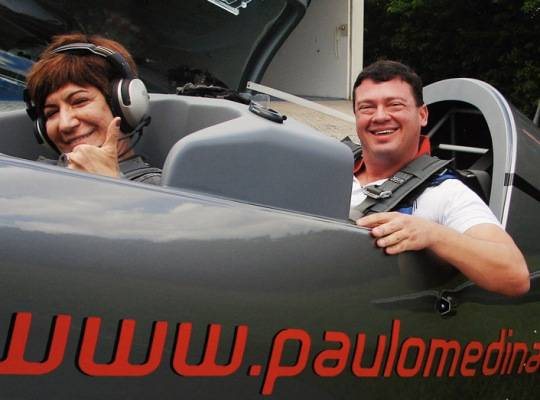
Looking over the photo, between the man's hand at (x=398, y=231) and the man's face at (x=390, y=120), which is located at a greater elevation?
the man's face at (x=390, y=120)

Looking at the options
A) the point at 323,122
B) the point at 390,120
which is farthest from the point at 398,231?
the point at 323,122

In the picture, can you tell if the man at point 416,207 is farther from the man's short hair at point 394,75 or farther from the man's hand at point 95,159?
the man's hand at point 95,159

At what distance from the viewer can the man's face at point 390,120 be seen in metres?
2.02

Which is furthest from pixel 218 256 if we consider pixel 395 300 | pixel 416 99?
pixel 416 99

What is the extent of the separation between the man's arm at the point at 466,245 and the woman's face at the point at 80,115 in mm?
727

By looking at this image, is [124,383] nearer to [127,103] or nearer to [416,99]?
[127,103]

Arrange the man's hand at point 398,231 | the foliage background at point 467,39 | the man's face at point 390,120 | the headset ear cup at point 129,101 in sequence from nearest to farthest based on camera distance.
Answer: the man's hand at point 398,231 → the headset ear cup at point 129,101 → the man's face at point 390,120 → the foliage background at point 467,39

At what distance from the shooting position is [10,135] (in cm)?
201

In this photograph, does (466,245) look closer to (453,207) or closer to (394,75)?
(453,207)

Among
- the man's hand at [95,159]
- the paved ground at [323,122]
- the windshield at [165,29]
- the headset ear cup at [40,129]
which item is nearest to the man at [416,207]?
the man's hand at [95,159]

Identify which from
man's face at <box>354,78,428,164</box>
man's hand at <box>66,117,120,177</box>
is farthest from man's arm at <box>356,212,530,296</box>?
man's hand at <box>66,117,120,177</box>

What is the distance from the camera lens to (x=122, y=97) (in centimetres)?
164

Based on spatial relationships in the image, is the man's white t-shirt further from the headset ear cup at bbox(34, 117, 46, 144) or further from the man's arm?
the headset ear cup at bbox(34, 117, 46, 144)

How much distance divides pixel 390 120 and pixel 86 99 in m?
0.90
